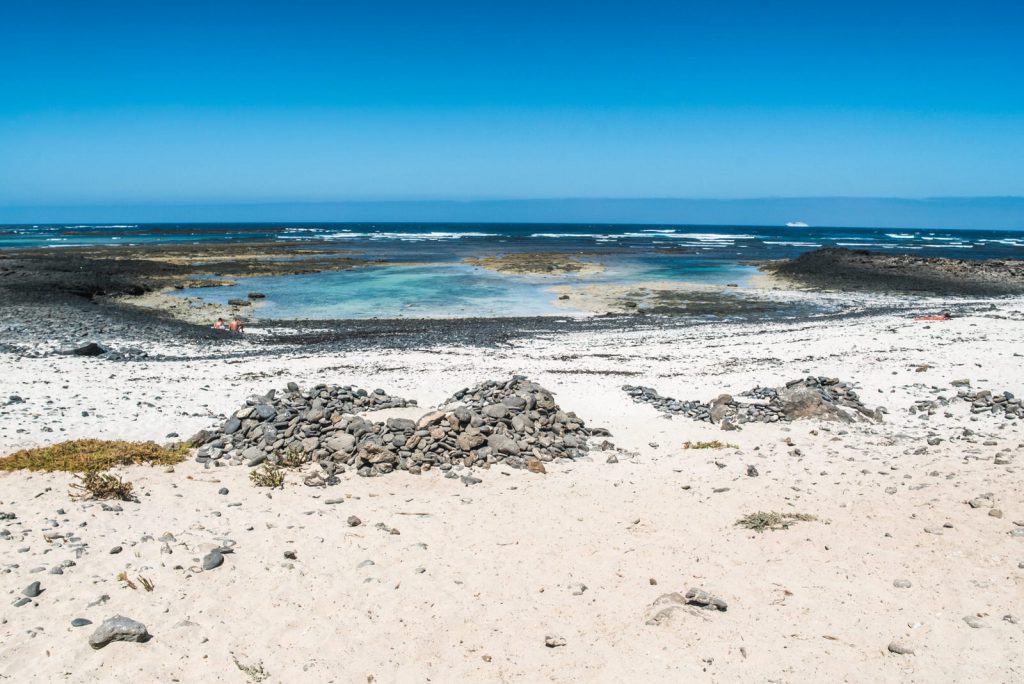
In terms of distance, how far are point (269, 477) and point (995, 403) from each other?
11.9m

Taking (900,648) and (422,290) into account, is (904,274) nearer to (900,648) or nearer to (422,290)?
(422,290)

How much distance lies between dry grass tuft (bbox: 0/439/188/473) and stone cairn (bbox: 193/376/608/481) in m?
0.54

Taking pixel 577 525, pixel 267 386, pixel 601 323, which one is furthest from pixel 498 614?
pixel 601 323

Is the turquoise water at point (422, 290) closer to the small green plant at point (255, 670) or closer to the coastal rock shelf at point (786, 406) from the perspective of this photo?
the coastal rock shelf at point (786, 406)

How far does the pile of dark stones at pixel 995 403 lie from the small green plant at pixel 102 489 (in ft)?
42.8

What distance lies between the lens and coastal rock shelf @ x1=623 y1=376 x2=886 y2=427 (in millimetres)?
11742

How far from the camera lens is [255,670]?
5.31m

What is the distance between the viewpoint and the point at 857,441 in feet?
34.9

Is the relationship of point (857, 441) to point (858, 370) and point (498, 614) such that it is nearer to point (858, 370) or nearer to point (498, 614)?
point (858, 370)

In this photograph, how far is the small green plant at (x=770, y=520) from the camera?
304 inches

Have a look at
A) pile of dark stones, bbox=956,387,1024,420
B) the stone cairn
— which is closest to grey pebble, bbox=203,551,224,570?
the stone cairn

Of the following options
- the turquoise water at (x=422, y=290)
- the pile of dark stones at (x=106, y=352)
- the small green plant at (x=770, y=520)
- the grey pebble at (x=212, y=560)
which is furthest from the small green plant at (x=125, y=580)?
the turquoise water at (x=422, y=290)

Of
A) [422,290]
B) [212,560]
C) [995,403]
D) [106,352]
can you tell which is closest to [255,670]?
[212,560]

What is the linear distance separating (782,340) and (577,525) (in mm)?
15229
